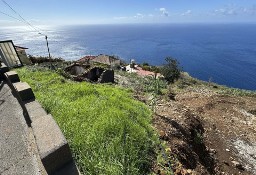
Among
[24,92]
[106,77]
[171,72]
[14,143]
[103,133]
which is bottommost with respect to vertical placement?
[171,72]

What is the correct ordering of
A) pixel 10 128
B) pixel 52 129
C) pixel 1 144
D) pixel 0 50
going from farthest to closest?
1. pixel 0 50
2. pixel 10 128
3. pixel 1 144
4. pixel 52 129

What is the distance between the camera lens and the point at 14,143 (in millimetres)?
5391

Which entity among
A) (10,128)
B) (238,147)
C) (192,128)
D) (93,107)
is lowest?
(238,147)

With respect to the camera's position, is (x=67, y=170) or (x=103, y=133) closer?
(x=67, y=170)

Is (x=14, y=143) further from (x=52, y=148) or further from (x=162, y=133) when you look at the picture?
(x=162, y=133)

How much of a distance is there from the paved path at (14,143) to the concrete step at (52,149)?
82 centimetres

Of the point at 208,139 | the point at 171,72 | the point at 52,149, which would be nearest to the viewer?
the point at 52,149

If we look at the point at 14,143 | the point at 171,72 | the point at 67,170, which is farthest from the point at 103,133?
the point at 171,72

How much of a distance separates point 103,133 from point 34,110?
1871 mm

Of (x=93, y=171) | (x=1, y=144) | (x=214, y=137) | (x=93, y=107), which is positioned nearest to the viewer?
(x=93, y=171)

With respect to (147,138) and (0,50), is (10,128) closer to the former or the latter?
(147,138)

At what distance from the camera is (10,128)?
19.9 feet

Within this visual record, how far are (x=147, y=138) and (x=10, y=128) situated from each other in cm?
372

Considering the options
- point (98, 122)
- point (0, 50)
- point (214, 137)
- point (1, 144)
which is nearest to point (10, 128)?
point (1, 144)
